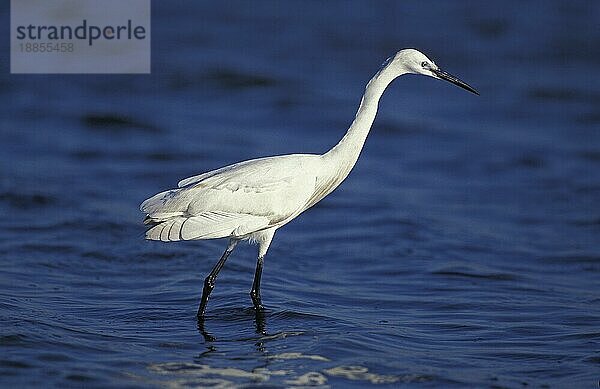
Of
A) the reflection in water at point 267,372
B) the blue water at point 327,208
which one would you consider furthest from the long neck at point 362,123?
the reflection in water at point 267,372

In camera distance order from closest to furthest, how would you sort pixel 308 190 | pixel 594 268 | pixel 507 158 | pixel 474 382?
pixel 474 382, pixel 308 190, pixel 594 268, pixel 507 158

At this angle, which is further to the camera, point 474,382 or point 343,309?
point 343,309

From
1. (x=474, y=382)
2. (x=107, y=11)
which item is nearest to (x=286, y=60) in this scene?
(x=107, y=11)

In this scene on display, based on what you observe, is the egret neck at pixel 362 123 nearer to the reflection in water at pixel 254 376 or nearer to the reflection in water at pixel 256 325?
the reflection in water at pixel 256 325

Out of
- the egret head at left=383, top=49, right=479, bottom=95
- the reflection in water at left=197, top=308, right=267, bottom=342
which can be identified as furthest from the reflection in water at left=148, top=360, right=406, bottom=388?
the egret head at left=383, top=49, right=479, bottom=95

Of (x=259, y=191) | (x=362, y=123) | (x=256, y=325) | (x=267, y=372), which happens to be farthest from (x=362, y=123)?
(x=267, y=372)

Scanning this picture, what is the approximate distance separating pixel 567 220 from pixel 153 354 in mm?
5925

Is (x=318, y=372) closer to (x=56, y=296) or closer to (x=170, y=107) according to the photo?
(x=56, y=296)

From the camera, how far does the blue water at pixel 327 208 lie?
24.0ft

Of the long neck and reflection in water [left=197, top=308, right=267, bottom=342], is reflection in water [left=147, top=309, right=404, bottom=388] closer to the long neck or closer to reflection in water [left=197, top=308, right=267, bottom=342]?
reflection in water [left=197, top=308, right=267, bottom=342]

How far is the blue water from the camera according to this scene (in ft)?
24.0

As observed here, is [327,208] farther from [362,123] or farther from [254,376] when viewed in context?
[254,376]

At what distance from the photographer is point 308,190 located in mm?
7781

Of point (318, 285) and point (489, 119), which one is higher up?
point (489, 119)
